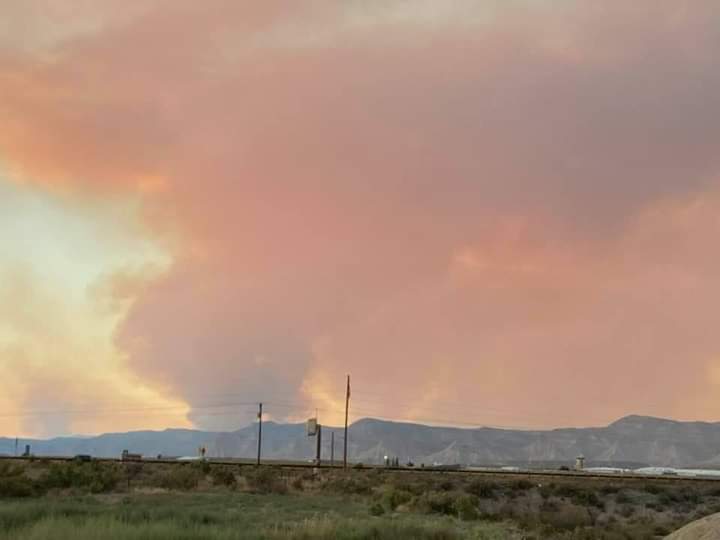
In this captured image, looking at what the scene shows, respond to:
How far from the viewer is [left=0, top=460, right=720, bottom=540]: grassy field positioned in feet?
82.7

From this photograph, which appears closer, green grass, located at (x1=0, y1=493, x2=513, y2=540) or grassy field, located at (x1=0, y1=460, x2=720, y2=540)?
green grass, located at (x1=0, y1=493, x2=513, y2=540)

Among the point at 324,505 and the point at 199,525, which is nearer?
the point at 199,525

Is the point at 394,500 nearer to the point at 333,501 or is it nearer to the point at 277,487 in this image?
the point at 333,501

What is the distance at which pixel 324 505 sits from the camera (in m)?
42.9

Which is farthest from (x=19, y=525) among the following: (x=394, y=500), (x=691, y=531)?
(x=394, y=500)

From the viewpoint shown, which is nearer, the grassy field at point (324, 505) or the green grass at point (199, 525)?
the green grass at point (199, 525)

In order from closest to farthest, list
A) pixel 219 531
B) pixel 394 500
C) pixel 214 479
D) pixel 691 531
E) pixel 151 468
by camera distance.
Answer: pixel 691 531 → pixel 219 531 → pixel 394 500 → pixel 214 479 → pixel 151 468

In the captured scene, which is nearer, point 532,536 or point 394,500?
point 532,536

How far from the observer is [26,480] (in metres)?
47.0

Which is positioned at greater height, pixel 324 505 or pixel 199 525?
pixel 199 525

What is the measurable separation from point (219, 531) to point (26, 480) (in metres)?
28.3

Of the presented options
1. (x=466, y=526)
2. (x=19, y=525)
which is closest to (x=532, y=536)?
(x=466, y=526)

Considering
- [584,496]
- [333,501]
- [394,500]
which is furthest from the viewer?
[584,496]

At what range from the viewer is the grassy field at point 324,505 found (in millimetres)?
25203
